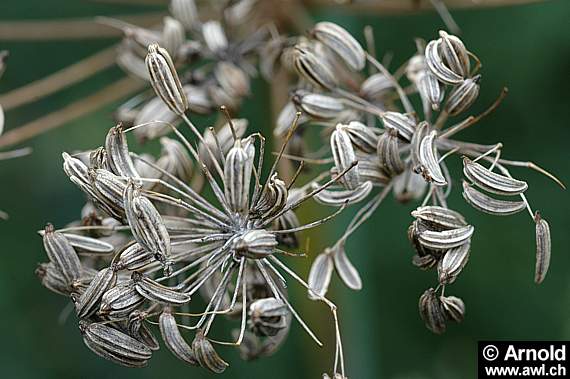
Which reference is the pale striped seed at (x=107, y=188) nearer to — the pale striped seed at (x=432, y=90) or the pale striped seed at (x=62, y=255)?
the pale striped seed at (x=62, y=255)

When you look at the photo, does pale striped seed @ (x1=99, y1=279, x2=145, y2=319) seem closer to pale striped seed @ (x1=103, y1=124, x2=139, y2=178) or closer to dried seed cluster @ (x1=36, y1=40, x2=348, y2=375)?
dried seed cluster @ (x1=36, y1=40, x2=348, y2=375)

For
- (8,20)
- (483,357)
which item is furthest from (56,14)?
(483,357)

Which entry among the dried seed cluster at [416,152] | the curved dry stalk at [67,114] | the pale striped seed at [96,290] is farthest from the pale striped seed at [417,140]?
the curved dry stalk at [67,114]

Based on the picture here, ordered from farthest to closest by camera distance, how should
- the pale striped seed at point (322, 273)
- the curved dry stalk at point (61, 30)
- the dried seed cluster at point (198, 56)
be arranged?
1. the curved dry stalk at point (61, 30)
2. the dried seed cluster at point (198, 56)
3. the pale striped seed at point (322, 273)

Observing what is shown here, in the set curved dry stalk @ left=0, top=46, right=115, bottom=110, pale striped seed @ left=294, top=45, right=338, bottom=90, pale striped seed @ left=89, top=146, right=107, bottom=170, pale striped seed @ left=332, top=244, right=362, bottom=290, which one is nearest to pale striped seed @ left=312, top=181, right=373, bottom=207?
pale striped seed @ left=332, top=244, right=362, bottom=290

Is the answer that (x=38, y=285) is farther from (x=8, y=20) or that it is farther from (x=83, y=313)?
(x=83, y=313)

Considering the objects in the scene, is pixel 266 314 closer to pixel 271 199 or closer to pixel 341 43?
pixel 271 199
